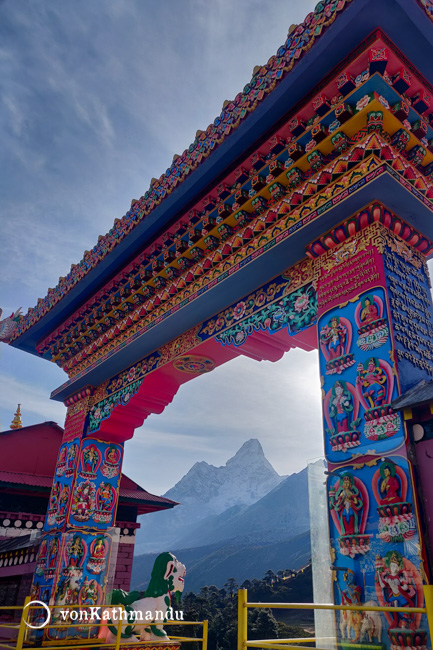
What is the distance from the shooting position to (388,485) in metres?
3.54

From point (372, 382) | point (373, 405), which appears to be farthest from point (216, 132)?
point (373, 405)

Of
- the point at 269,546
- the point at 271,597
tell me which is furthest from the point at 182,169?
the point at 269,546

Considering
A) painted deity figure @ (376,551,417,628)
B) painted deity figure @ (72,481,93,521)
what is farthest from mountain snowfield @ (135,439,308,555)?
painted deity figure @ (376,551,417,628)

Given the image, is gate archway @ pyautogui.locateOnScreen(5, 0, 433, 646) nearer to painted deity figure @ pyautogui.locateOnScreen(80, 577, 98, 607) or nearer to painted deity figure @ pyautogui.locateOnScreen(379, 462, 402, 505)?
painted deity figure @ pyautogui.locateOnScreen(379, 462, 402, 505)

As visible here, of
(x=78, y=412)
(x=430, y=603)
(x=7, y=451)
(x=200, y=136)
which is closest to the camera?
(x=430, y=603)

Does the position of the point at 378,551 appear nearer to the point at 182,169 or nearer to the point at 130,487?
the point at 182,169

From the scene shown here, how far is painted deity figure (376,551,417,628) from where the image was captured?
10.3 feet

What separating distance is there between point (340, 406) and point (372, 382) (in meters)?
0.38

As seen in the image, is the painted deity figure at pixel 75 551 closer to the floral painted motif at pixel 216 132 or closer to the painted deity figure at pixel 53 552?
the painted deity figure at pixel 53 552

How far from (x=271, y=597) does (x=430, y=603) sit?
2443 centimetres

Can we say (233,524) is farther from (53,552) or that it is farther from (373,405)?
(373,405)

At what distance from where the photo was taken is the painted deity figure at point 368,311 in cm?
423

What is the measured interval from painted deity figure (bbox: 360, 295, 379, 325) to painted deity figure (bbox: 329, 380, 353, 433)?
1.99ft

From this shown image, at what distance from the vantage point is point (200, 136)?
20.5ft
